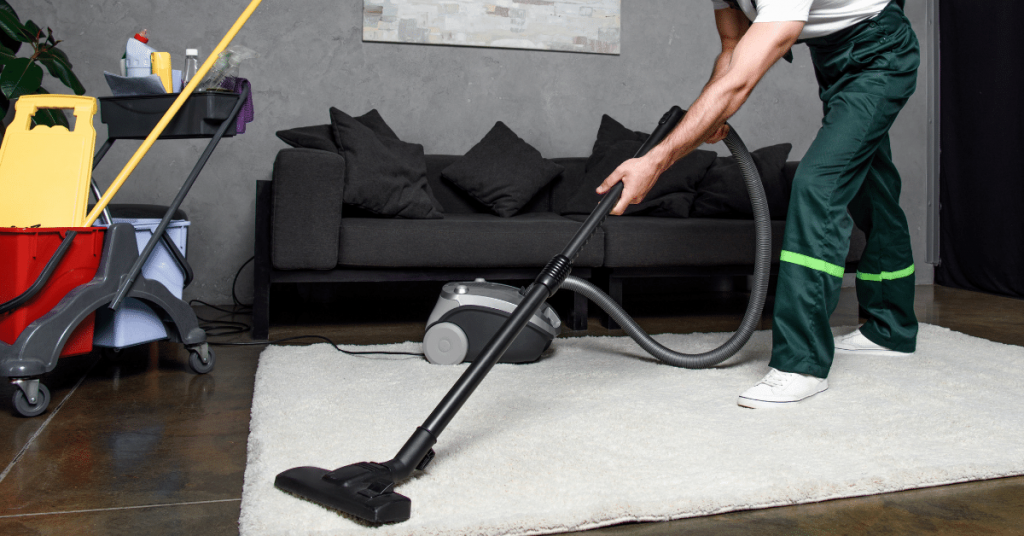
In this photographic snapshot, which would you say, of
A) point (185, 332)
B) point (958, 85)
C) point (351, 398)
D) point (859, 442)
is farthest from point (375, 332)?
point (958, 85)

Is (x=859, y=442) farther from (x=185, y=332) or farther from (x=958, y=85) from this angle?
(x=958, y=85)


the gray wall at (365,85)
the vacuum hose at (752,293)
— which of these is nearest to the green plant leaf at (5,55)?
the gray wall at (365,85)

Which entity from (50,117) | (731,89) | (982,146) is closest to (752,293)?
(731,89)

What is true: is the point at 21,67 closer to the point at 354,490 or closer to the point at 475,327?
the point at 475,327

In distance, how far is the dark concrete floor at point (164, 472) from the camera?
38.1 inches

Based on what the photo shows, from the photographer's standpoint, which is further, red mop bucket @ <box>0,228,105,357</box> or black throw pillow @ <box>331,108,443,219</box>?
black throw pillow @ <box>331,108,443,219</box>

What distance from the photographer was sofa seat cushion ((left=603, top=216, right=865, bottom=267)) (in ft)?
8.32

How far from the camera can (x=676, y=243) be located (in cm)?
257

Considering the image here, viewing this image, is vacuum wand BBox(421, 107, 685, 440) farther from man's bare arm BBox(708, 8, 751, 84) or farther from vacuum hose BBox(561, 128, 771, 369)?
man's bare arm BBox(708, 8, 751, 84)

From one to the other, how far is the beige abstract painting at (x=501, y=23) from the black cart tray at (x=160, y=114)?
66.1 inches

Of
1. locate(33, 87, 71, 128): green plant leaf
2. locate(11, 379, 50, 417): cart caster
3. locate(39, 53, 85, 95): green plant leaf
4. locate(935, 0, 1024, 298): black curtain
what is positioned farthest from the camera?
locate(935, 0, 1024, 298): black curtain

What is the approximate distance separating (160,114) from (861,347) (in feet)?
6.32

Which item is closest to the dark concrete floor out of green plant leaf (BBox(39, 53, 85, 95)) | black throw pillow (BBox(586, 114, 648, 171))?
green plant leaf (BBox(39, 53, 85, 95))

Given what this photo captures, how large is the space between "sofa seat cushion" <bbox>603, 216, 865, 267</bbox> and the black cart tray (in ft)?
4.35
